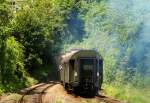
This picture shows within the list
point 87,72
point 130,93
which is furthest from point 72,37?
point 130,93

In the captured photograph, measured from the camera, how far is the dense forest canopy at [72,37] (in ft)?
105

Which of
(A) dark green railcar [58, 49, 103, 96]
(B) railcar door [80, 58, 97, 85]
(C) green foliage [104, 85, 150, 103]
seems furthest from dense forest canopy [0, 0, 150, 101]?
(B) railcar door [80, 58, 97, 85]

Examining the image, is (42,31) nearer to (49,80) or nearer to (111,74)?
(49,80)

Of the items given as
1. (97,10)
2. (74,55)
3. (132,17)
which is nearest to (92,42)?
(97,10)

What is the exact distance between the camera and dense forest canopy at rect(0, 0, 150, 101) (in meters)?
32.0

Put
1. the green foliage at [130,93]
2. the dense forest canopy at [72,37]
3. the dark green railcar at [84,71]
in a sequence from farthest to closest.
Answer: the dense forest canopy at [72,37] < the dark green railcar at [84,71] < the green foliage at [130,93]

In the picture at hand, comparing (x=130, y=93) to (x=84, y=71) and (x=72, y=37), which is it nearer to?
(x=84, y=71)

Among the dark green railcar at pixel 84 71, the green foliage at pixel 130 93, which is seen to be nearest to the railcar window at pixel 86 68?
the dark green railcar at pixel 84 71

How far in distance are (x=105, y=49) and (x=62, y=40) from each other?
61.2 feet

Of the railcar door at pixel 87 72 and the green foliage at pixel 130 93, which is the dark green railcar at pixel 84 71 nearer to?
the railcar door at pixel 87 72

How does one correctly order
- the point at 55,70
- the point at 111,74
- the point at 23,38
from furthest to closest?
the point at 55,70 → the point at 23,38 → the point at 111,74

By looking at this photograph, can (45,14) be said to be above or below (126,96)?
above

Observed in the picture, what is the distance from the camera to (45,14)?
56.9m

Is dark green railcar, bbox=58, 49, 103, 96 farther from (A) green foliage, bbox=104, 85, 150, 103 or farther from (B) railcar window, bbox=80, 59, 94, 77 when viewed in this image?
(A) green foliage, bbox=104, 85, 150, 103
